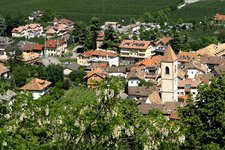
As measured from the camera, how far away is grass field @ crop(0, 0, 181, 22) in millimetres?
44688

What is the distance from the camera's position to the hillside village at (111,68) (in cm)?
635

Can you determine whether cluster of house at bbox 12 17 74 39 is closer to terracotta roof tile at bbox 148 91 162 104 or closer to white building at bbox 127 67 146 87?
white building at bbox 127 67 146 87

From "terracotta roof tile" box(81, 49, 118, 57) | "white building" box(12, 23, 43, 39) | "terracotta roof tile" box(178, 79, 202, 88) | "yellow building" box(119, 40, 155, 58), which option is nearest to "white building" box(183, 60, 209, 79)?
"terracotta roof tile" box(178, 79, 202, 88)

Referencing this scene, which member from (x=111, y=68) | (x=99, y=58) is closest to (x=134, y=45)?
(x=99, y=58)

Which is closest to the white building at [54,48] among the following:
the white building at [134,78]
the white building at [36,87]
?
the white building at [36,87]

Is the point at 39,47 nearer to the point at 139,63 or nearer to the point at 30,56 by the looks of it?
the point at 30,56

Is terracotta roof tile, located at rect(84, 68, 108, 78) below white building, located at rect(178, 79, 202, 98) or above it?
above

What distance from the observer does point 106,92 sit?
580 centimetres

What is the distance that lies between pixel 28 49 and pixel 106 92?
88.1ft

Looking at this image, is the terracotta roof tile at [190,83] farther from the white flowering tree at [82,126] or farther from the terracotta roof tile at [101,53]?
the white flowering tree at [82,126]

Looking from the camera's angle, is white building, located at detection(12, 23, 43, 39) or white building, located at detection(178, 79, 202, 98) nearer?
white building, located at detection(178, 79, 202, 98)

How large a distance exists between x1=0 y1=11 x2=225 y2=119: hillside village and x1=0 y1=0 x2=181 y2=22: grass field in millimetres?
6318

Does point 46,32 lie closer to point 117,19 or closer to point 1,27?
point 1,27

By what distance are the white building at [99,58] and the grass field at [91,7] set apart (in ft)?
44.4
